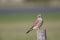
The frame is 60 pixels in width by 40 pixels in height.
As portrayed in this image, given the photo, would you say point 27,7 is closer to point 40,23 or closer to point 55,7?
point 55,7

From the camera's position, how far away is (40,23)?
3.34 meters

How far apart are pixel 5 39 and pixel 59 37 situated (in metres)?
0.88

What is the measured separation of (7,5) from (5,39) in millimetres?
7771

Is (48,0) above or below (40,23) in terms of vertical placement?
above

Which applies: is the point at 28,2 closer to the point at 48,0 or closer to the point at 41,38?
the point at 48,0

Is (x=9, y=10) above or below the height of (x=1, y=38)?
above

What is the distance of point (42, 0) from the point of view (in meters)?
12.9

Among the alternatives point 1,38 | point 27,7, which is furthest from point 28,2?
point 1,38

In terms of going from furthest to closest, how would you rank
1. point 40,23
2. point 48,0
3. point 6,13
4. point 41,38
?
1. point 48,0
2. point 6,13
3. point 40,23
4. point 41,38

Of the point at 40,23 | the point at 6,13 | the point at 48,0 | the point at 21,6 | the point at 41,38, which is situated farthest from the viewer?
the point at 48,0

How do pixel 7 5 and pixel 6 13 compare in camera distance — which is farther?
pixel 7 5

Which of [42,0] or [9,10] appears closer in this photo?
[9,10]

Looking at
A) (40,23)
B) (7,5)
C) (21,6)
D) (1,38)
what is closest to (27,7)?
(21,6)

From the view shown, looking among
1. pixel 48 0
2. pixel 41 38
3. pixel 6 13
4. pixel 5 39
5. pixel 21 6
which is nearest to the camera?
pixel 41 38
